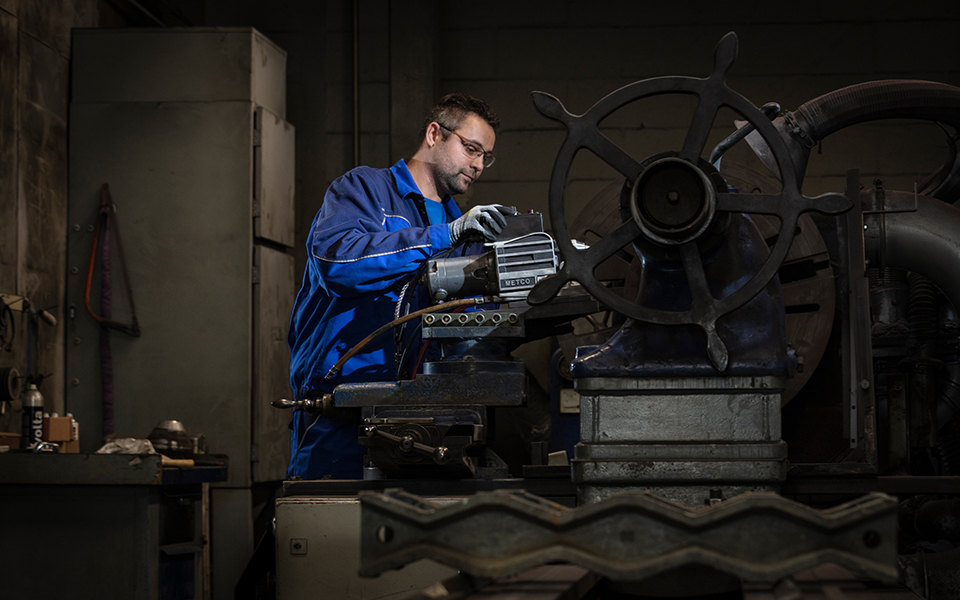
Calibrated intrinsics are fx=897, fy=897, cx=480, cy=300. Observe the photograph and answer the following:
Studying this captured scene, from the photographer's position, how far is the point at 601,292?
123cm

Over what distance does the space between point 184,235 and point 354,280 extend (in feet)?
5.83

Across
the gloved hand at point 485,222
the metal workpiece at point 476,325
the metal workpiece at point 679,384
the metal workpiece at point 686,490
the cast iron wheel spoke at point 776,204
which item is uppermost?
the gloved hand at point 485,222

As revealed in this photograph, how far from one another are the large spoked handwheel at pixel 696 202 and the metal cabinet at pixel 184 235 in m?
2.36

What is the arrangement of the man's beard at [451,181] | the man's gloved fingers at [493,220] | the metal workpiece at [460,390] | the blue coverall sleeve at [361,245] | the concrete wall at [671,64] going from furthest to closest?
the concrete wall at [671,64]
the man's beard at [451,181]
the blue coverall sleeve at [361,245]
the man's gloved fingers at [493,220]
the metal workpiece at [460,390]

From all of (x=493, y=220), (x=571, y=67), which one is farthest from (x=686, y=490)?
(x=571, y=67)

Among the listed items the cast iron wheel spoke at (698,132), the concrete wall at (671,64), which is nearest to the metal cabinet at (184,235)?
Result: the concrete wall at (671,64)

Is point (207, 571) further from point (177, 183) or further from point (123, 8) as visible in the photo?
point (123, 8)

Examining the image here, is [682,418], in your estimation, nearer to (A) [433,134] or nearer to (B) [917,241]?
(B) [917,241]

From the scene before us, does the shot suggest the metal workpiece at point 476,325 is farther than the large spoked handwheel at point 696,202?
Yes

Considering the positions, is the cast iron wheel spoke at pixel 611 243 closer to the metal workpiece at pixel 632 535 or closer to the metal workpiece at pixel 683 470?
the metal workpiece at pixel 683 470

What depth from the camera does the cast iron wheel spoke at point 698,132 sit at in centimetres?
120

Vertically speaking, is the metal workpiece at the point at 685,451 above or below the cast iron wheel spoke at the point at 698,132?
below

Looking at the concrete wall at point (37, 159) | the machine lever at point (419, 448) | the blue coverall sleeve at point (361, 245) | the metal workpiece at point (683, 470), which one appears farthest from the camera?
the concrete wall at point (37, 159)

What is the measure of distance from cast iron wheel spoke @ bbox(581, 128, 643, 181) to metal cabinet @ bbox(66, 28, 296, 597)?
7.69 feet
